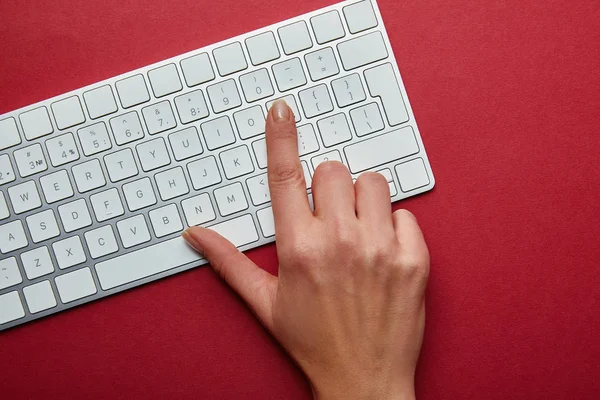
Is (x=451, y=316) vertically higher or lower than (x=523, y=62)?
lower

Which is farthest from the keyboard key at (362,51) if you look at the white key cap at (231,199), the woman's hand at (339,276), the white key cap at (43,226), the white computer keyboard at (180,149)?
the white key cap at (43,226)

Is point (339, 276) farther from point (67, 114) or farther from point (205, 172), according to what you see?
point (67, 114)

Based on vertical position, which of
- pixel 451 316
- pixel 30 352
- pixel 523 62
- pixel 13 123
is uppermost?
pixel 13 123

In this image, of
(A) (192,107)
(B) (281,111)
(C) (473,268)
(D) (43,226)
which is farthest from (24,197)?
(C) (473,268)

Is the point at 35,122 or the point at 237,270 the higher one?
the point at 35,122

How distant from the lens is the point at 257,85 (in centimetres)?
74

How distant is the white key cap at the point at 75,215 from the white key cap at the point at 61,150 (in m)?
0.06

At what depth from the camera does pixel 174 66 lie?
2.45ft

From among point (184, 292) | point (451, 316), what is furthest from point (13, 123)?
point (451, 316)

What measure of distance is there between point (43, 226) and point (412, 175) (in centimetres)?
49

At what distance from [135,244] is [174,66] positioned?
24cm

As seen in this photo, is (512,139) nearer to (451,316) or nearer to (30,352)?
(451,316)

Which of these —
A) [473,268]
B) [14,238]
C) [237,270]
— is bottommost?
[473,268]

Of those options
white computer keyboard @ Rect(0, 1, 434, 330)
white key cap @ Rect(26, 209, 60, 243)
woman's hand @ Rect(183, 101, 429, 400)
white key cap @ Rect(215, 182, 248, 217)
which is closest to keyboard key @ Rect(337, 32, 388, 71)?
white computer keyboard @ Rect(0, 1, 434, 330)
